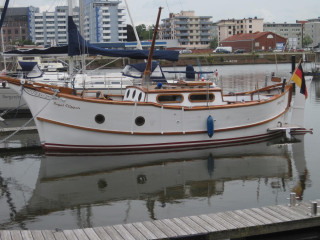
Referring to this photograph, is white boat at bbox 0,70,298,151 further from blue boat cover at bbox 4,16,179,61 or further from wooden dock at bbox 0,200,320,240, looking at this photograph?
wooden dock at bbox 0,200,320,240

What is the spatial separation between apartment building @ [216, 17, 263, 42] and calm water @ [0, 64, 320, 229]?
535 ft

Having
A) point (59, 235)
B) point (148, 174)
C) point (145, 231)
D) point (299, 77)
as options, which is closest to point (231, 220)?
point (145, 231)

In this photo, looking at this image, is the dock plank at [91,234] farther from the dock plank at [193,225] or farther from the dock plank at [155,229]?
the dock plank at [193,225]

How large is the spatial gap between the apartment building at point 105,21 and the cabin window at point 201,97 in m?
128

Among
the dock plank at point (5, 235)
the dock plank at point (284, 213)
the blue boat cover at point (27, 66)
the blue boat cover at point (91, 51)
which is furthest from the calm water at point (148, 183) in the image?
the blue boat cover at point (27, 66)

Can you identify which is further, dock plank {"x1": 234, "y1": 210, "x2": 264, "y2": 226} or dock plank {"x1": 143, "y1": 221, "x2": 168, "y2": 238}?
dock plank {"x1": 234, "y1": 210, "x2": 264, "y2": 226}

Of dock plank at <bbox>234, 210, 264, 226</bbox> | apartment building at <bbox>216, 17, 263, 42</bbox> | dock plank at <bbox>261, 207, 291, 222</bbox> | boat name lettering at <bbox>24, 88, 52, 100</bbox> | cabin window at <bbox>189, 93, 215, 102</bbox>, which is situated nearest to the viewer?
dock plank at <bbox>234, 210, 264, 226</bbox>

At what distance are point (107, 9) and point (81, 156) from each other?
431 ft

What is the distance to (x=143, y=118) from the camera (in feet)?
65.9

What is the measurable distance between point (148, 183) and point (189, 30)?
14922 cm

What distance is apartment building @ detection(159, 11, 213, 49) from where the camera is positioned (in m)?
159

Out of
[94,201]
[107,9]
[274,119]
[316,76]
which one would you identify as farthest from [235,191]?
[107,9]

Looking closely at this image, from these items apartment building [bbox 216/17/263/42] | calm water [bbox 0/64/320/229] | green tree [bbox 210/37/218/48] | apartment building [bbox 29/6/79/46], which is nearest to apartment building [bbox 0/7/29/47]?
apartment building [bbox 29/6/79/46]

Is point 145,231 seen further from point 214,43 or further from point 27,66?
point 214,43
